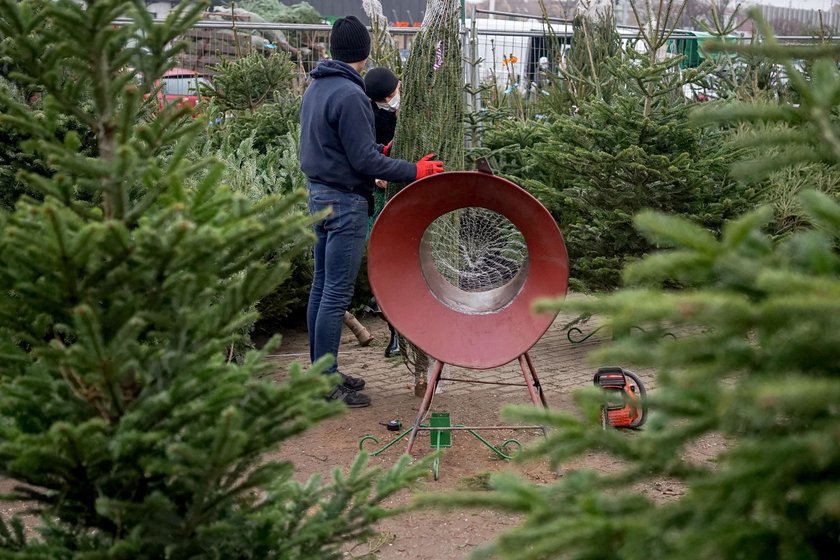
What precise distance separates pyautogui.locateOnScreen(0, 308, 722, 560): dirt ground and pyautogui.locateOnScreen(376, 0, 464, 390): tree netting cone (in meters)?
0.56

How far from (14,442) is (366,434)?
10.4 ft

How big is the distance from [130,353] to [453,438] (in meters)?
3.19

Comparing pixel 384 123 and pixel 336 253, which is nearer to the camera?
pixel 336 253

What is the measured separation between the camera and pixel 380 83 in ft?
18.0

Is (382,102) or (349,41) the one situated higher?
(349,41)

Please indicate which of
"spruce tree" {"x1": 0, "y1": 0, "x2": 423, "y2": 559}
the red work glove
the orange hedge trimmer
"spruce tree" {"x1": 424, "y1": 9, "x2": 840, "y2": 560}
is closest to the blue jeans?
the red work glove

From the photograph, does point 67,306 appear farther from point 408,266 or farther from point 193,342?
point 408,266

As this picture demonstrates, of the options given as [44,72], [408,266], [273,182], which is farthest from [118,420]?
[273,182]


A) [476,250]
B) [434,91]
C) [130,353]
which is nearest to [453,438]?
[476,250]

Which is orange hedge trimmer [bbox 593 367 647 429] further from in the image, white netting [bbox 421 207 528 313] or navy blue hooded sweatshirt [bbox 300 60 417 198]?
navy blue hooded sweatshirt [bbox 300 60 417 198]

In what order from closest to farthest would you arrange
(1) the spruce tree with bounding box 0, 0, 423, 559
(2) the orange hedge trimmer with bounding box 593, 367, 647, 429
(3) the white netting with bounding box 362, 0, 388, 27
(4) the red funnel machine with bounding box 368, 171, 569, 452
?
(1) the spruce tree with bounding box 0, 0, 423, 559, (4) the red funnel machine with bounding box 368, 171, 569, 452, (2) the orange hedge trimmer with bounding box 593, 367, 647, 429, (3) the white netting with bounding box 362, 0, 388, 27

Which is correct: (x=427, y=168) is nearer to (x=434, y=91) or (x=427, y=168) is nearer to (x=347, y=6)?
(x=434, y=91)

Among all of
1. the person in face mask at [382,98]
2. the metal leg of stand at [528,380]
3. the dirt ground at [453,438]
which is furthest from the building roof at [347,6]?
the metal leg of stand at [528,380]

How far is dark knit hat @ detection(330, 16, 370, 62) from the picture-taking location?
5.19 meters
